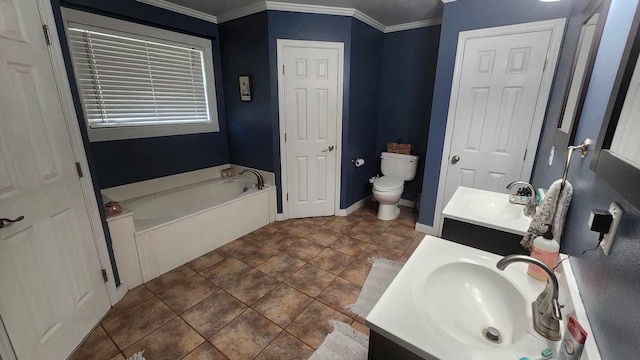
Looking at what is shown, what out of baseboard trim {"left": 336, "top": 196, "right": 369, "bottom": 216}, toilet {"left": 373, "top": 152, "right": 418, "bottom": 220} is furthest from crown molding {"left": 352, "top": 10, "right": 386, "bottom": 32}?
baseboard trim {"left": 336, "top": 196, "right": 369, "bottom": 216}

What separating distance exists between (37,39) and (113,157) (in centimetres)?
136

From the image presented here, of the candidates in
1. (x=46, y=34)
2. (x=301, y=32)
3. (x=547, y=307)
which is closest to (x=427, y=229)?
(x=547, y=307)

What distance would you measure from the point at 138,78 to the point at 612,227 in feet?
11.0

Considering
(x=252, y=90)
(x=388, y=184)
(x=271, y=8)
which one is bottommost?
(x=388, y=184)

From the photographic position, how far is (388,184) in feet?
10.5

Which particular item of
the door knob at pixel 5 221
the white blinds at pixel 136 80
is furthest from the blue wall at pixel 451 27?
the door knob at pixel 5 221

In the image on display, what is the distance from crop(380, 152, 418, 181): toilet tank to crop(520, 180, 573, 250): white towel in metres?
2.24

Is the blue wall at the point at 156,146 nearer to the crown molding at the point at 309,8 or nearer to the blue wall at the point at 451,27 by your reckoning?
the crown molding at the point at 309,8

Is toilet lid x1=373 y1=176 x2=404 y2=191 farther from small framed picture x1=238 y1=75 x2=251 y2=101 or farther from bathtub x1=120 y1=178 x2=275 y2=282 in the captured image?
small framed picture x1=238 y1=75 x2=251 y2=101

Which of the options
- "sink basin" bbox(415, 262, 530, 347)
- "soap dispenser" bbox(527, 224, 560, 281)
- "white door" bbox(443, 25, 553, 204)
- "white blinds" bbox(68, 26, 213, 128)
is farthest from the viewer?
"white blinds" bbox(68, 26, 213, 128)

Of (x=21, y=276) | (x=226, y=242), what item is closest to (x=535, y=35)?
(x=226, y=242)

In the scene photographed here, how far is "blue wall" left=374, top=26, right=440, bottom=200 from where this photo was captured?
10.5 ft

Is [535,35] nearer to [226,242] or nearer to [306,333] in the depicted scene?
[306,333]

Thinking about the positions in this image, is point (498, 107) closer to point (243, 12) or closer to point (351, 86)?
point (351, 86)
